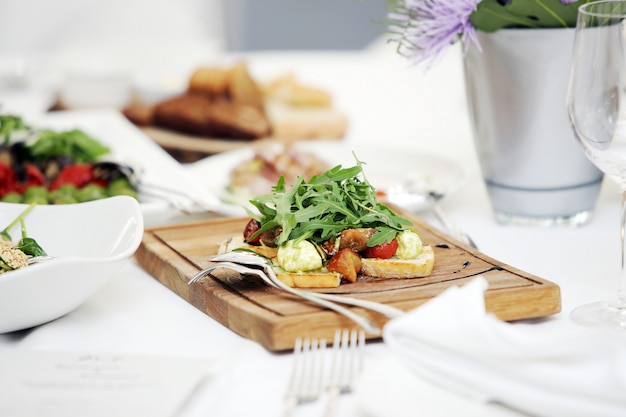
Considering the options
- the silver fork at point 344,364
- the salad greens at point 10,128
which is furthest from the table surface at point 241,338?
the salad greens at point 10,128

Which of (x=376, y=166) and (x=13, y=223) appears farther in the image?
(x=376, y=166)

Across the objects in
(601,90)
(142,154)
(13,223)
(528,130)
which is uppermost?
(601,90)

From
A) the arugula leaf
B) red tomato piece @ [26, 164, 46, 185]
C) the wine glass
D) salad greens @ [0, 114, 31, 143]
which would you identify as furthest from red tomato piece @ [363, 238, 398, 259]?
salad greens @ [0, 114, 31, 143]

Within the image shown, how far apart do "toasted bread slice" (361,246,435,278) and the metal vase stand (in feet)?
1.36

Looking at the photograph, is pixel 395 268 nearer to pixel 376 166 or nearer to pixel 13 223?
pixel 13 223

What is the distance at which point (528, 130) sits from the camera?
4.68 ft

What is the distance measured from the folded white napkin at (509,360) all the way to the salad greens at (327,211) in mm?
272

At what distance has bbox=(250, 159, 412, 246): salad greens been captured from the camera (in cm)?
110

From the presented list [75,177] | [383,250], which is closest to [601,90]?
[383,250]

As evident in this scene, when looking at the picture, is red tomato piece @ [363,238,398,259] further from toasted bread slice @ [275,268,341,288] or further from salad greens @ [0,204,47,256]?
salad greens @ [0,204,47,256]

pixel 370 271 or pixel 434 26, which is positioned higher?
pixel 434 26

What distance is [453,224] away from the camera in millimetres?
1435

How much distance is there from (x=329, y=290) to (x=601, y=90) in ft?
1.28

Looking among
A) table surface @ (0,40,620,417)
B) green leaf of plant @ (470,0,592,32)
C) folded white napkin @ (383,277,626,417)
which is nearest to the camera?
folded white napkin @ (383,277,626,417)
